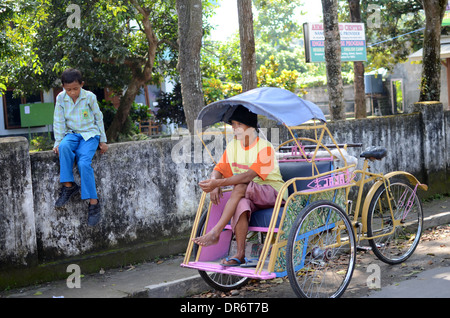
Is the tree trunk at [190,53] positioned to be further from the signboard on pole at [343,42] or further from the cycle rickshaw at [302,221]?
the signboard on pole at [343,42]

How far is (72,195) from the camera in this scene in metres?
6.07

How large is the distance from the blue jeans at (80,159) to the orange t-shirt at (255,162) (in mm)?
1515

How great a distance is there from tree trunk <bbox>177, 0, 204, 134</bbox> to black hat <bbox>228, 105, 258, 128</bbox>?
3.22 metres

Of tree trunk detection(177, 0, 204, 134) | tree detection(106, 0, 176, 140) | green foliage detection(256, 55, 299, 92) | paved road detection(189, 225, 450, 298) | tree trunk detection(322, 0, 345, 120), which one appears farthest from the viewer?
green foliage detection(256, 55, 299, 92)

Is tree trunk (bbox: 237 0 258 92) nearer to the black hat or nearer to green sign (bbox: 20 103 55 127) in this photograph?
the black hat

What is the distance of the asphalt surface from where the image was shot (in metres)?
5.30

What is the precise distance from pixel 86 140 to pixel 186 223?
1830 millimetres

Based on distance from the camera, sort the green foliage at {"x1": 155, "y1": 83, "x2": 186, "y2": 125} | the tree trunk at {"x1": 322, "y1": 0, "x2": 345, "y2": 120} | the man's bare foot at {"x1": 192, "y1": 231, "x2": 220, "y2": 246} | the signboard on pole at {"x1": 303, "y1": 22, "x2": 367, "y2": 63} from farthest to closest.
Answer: the green foliage at {"x1": 155, "y1": 83, "x2": 186, "y2": 125}
the signboard on pole at {"x1": 303, "y1": 22, "x2": 367, "y2": 63}
the tree trunk at {"x1": 322, "y1": 0, "x2": 345, "y2": 120}
the man's bare foot at {"x1": 192, "y1": 231, "x2": 220, "y2": 246}

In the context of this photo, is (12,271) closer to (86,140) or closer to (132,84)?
(86,140)

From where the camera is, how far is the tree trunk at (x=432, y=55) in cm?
1068

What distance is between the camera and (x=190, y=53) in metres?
8.54

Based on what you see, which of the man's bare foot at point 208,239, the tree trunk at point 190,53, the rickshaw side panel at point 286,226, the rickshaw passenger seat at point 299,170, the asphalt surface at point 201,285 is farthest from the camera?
the tree trunk at point 190,53

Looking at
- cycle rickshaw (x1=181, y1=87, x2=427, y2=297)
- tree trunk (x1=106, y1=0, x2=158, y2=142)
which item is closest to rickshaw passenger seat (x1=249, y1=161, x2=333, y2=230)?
cycle rickshaw (x1=181, y1=87, x2=427, y2=297)

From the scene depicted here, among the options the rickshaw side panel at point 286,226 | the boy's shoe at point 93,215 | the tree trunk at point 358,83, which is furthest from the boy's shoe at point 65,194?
the tree trunk at point 358,83
